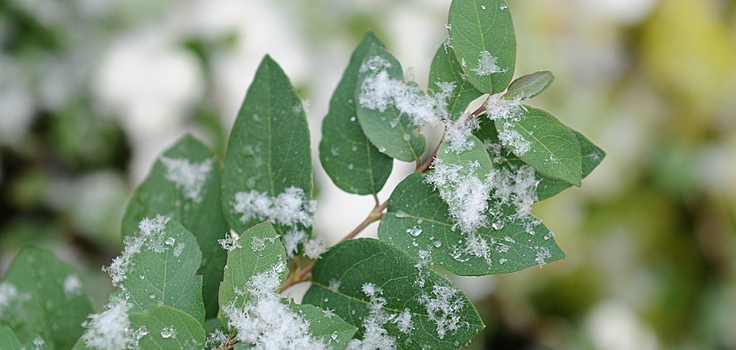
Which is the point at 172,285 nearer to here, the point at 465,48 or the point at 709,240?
the point at 465,48

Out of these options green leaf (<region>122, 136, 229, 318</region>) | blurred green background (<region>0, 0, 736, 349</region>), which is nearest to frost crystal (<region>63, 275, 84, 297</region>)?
green leaf (<region>122, 136, 229, 318</region>)

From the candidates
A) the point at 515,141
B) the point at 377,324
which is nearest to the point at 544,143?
the point at 515,141

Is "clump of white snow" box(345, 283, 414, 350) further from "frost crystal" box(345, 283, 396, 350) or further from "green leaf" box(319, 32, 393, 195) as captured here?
"green leaf" box(319, 32, 393, 195)

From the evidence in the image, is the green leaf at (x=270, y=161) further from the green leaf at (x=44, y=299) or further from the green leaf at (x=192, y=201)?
the green leaf at (x=44, y=299)

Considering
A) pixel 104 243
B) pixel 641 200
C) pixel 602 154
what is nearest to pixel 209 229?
pixel 602 154

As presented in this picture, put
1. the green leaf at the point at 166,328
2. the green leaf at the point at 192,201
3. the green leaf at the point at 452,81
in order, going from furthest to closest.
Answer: the green leaf at the point at 192,201 < the green leaf at the point at 452,81 < the green leaf at the point at 166,328

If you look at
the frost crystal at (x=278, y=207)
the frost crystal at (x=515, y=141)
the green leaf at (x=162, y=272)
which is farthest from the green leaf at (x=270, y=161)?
the frost crystal at (x=515, y=141)
